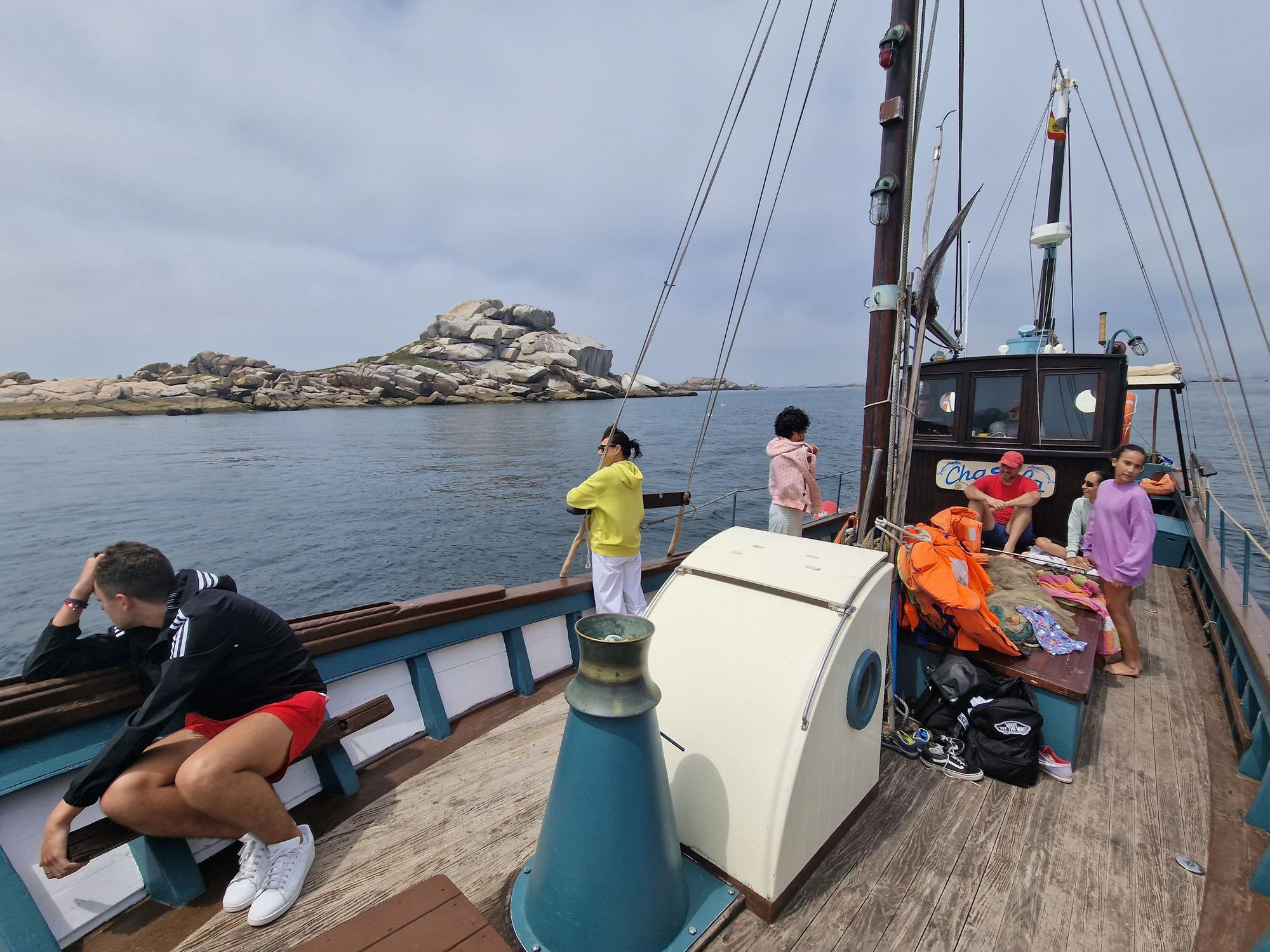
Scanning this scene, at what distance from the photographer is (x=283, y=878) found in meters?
2.17

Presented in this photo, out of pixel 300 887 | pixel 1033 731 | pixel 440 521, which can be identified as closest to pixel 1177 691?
pixel 1033 731

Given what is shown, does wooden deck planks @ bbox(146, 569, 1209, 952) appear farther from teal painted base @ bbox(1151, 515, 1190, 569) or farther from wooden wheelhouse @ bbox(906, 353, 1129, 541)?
teal painted base @ bbox(1151, 515, 1190, 569)

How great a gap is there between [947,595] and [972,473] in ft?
14.2

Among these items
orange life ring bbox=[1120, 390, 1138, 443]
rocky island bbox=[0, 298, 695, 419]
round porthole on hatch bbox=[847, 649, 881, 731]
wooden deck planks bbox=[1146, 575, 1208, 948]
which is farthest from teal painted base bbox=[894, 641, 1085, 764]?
rocky island bbox=[0, 298, 695, 419]

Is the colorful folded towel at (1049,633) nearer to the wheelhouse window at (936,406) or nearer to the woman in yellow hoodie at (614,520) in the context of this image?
the woman in yellow hoodie at (614,520)

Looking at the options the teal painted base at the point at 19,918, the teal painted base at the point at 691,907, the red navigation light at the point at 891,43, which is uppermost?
the red navigation light at the point at 891,43

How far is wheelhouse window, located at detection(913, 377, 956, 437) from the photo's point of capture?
7055 mm

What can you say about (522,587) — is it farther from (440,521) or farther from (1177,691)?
(440,521)

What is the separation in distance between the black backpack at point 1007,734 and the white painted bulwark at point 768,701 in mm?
803

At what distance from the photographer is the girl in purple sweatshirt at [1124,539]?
3621mm

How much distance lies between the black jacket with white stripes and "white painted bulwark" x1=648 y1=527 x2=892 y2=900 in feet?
5.09

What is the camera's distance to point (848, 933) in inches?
79.4

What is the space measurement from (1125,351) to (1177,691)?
3906 millimetres

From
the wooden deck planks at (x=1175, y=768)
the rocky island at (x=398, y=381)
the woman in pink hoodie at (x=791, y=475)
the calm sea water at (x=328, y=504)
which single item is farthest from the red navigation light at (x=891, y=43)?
the rocky island at (x=398, y=381)
